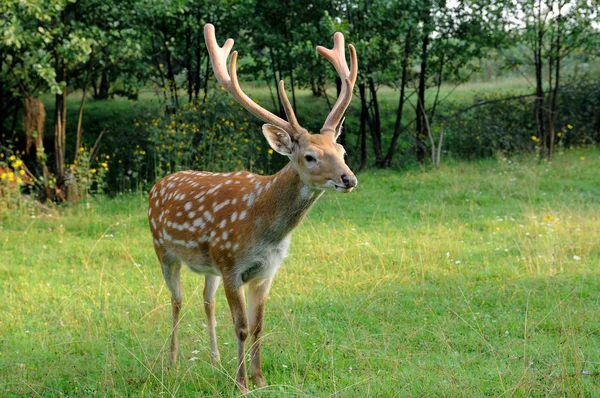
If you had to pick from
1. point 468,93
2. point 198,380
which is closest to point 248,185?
point 198,380

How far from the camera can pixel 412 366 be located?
4.77 m

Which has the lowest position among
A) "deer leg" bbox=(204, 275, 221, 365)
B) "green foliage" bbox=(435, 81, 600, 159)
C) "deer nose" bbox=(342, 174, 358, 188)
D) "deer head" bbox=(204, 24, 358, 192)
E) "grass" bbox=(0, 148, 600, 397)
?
"grass" bbox=(0, 148, 600, 397)

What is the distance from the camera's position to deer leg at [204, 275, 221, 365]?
495 cm

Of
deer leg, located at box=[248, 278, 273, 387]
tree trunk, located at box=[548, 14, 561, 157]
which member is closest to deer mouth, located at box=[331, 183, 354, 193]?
deer leg, located at box=[248, 278, 273, 387]

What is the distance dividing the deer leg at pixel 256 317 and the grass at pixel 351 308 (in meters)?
0.13

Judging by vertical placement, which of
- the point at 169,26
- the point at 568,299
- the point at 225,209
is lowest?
the point at 568,299

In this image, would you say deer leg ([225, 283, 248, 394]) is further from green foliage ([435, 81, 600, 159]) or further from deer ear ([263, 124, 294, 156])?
green foliage ([435, 81, 600, 159])

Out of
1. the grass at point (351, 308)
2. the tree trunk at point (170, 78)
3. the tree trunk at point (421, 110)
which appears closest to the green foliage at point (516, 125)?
the tree trunk at point (421, 110)

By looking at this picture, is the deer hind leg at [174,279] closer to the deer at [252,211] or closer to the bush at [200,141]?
the deer at [252,211]

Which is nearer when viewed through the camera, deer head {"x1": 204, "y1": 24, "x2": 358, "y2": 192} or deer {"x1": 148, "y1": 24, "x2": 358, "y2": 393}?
deer head {"x1": 204, "y1": 24, "x2": 358, "y2": 192}

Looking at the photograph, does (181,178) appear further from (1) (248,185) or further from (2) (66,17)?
(2) (66,17)

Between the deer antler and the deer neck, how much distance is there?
10.8 inches

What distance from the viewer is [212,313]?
517cm

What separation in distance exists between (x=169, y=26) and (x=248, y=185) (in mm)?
9286
